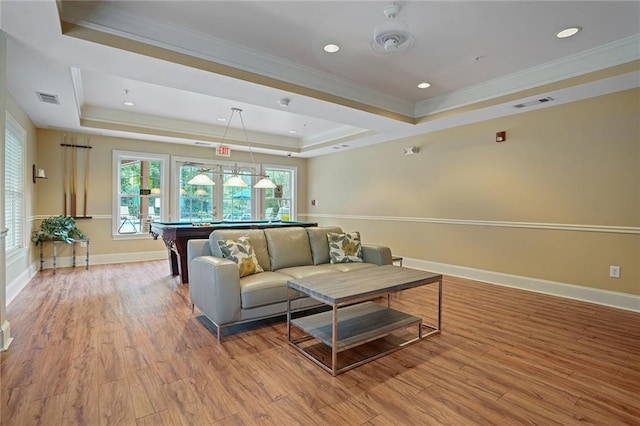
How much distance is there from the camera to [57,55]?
2.90m

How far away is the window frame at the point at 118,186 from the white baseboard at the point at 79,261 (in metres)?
0.37

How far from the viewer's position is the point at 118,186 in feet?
20.9

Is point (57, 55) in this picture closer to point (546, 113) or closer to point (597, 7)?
point (597, 7)

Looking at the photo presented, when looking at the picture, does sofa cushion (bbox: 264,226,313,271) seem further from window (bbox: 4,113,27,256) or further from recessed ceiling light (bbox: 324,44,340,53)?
window (bbox: 4,113,27,256)

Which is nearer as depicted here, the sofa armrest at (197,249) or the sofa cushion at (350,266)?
the sofa armrest at (197,249)

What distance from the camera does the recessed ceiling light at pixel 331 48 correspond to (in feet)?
10.7

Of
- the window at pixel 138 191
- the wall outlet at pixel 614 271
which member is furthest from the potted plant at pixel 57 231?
the wall outlet at pixel 614 271

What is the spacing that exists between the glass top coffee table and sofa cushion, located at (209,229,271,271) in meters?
0.92

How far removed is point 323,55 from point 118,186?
5075 millimetres

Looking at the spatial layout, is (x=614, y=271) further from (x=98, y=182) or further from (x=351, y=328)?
(x=98, y=182)

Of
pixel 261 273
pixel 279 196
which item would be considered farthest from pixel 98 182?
pixel 261 273

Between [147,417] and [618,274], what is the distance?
485cm

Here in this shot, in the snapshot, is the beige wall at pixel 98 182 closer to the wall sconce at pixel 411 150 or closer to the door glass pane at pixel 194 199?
the door glass pane at pixel 194 199

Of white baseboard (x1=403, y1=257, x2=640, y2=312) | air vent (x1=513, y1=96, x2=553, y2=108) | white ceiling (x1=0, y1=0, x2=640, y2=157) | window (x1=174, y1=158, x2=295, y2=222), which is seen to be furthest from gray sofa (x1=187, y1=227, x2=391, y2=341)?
window (x1=174, y1=158, x2=295, y2=222)
